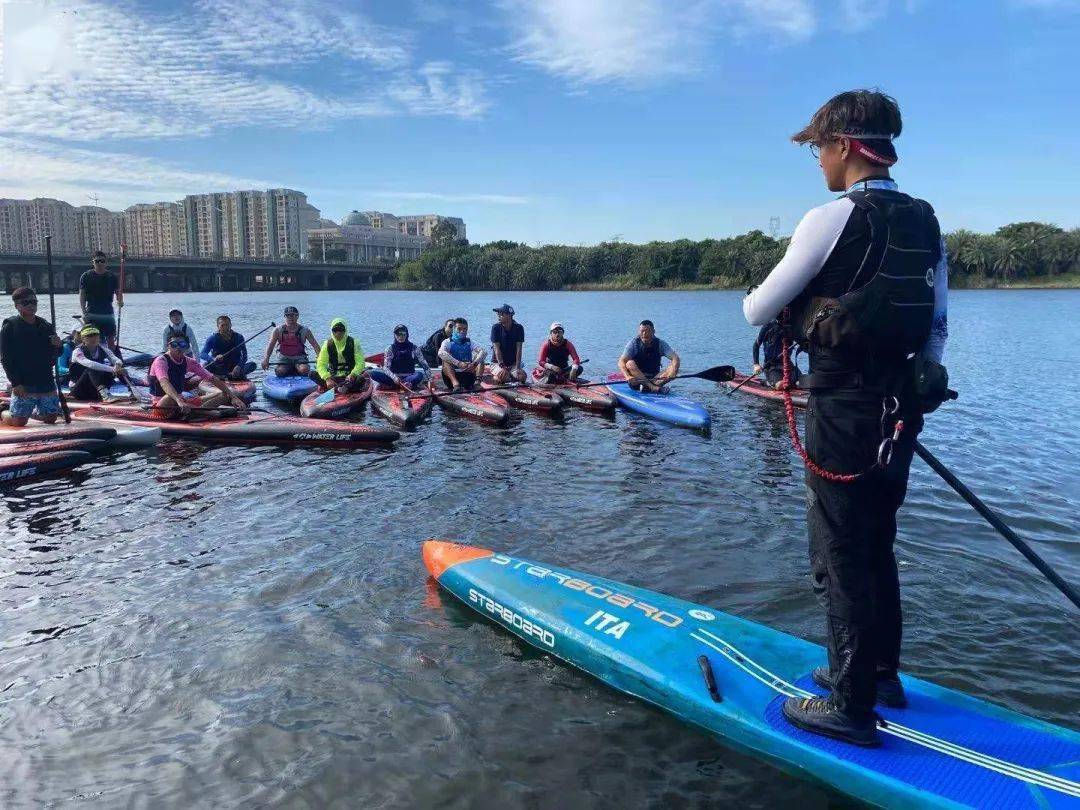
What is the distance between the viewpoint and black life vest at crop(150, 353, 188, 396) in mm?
12484

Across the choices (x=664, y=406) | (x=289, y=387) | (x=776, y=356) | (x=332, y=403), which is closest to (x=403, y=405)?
(x=332, y=403)

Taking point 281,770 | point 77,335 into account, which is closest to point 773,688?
point 281,770

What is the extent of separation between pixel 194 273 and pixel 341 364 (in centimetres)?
9449

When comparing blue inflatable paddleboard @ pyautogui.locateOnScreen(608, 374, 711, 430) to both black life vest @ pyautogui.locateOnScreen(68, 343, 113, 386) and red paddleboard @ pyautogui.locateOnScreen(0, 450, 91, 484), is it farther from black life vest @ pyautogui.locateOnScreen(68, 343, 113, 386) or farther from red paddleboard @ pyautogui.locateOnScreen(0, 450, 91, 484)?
black life vest @ pyautogui.locateOnScreen(68, 343, 113, 386)

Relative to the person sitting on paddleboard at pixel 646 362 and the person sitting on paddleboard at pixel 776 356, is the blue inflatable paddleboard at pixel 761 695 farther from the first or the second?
the person sitting on paddleboard at pixel 646 362

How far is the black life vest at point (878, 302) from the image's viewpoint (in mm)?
2967

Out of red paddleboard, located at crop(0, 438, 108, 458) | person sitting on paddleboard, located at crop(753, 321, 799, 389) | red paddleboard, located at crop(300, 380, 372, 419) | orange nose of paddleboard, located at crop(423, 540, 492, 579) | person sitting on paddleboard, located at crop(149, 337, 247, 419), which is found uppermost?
person sitting on paddleboard, located at crop(753, 321, 799, 389)

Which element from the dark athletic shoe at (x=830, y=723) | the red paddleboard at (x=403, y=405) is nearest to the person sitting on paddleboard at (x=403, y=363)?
the red paddleboard at (x=403, y=405)

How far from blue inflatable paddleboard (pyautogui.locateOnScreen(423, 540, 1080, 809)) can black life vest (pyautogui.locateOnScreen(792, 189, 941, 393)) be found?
178cm

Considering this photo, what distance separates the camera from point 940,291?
10.6ft

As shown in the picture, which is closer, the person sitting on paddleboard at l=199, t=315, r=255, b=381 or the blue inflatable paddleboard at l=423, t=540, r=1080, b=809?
the blue inflatable paddleboard at l=423, t=540, r=1080, b=809

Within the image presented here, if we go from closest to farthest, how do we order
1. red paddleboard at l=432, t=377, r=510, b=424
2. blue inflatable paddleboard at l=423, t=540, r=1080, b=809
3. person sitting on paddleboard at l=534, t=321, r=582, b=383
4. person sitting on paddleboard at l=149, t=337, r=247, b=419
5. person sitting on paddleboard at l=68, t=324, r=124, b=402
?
blue inflatable paddleboard at l=423, t=540, r=1080, b=809 → person sitting on paddleboard at l=149, t=337, r=247, b=419 → red paddleboard at l=432, t=377, r=510, b=424 → person sitting on paddleboard at l=68, t=324, r=124, b=402 → person sitting on paddleboard at l=534, t=321, r=582, b=383

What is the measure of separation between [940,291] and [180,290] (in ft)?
392

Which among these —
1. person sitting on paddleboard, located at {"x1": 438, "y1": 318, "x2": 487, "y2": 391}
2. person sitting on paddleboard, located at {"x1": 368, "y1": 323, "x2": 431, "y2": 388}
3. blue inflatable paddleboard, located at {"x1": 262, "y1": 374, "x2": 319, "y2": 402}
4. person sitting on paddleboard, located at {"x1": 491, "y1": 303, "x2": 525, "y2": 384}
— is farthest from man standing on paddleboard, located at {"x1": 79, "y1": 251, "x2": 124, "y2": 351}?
person sitting on paddleboard, located at {"x1": 491, "y1": 303, "x2": 525, "y2": 384}
